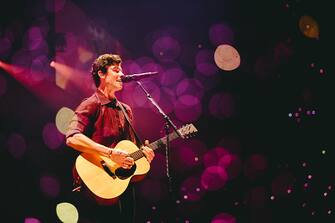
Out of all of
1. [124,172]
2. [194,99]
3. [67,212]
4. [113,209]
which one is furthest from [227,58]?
[67,212]

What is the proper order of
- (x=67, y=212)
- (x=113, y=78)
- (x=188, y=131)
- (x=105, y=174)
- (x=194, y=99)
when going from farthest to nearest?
(x=194, y=99)
(x=67, y=212)
(x=113, y=78)
(x=188, y=131)
(x=105, y=174)

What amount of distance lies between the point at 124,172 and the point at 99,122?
1.56 ft

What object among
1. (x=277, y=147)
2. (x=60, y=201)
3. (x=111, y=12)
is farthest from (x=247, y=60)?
(x=60, y=201)

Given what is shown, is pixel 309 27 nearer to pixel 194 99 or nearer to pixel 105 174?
pixel 194 99

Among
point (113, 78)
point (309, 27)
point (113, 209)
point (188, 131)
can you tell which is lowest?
point (113, 209)

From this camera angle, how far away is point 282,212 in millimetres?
4613

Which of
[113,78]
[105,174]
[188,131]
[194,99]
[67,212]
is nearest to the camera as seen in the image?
[105,174]

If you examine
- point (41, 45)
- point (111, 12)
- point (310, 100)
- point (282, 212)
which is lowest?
point (282, 212)

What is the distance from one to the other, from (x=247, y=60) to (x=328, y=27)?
1.20 meters

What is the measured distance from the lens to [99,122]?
315cm

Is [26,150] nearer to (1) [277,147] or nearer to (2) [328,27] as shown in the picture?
(1) [277,147]

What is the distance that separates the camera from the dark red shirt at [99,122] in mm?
3070

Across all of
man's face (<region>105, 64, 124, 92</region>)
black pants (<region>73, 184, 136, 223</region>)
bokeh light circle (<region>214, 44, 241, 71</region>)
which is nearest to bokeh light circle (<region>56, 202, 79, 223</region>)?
black pants (<region>73, 184, 136, 223</region>)

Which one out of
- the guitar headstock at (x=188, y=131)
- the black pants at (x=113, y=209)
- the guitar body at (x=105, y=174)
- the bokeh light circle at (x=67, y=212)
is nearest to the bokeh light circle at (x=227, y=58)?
the guitar headstock at (x=188, y=131)
